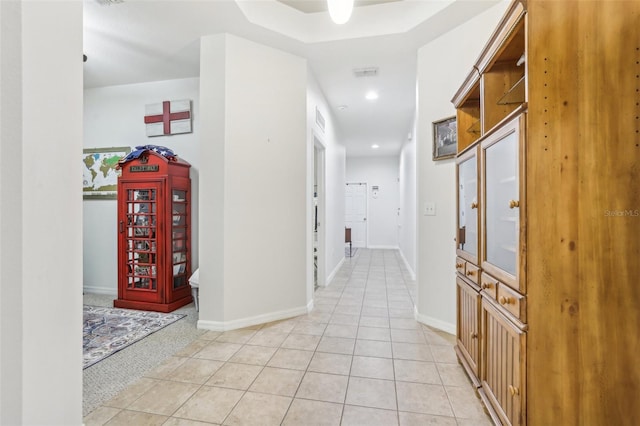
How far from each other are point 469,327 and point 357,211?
738 cm

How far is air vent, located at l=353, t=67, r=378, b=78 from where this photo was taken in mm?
3660

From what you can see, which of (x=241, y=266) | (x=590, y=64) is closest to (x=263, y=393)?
(x=241, y=266)

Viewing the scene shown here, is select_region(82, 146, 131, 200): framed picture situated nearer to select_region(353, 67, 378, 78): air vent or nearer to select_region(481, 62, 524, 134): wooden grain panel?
select_region(353, 67, 378, 78): air vent

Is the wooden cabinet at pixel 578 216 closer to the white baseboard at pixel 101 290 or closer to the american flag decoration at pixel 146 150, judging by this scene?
the american flag decoration at pixel 146 150

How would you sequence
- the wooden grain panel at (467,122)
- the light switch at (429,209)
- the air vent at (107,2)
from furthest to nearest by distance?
1. the light switch at (429,209)
2. the air vent at (107,2)
3. the wooden grain panel at (467,122)

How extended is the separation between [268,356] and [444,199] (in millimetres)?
2134

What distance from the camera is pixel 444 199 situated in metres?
3.00

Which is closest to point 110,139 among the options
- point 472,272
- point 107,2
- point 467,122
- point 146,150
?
point 146,150

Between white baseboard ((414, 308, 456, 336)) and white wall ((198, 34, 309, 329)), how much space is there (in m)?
1.24

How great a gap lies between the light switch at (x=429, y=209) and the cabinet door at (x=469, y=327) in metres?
1.00

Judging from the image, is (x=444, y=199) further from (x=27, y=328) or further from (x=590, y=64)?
(x=27, y=328)

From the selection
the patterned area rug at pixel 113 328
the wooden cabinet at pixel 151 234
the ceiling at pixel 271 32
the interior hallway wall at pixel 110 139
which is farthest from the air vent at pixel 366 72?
the patterned area rug at pixel 113 328

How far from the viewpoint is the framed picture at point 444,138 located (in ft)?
9.41

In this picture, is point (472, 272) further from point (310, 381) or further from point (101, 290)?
point (101, 290)
